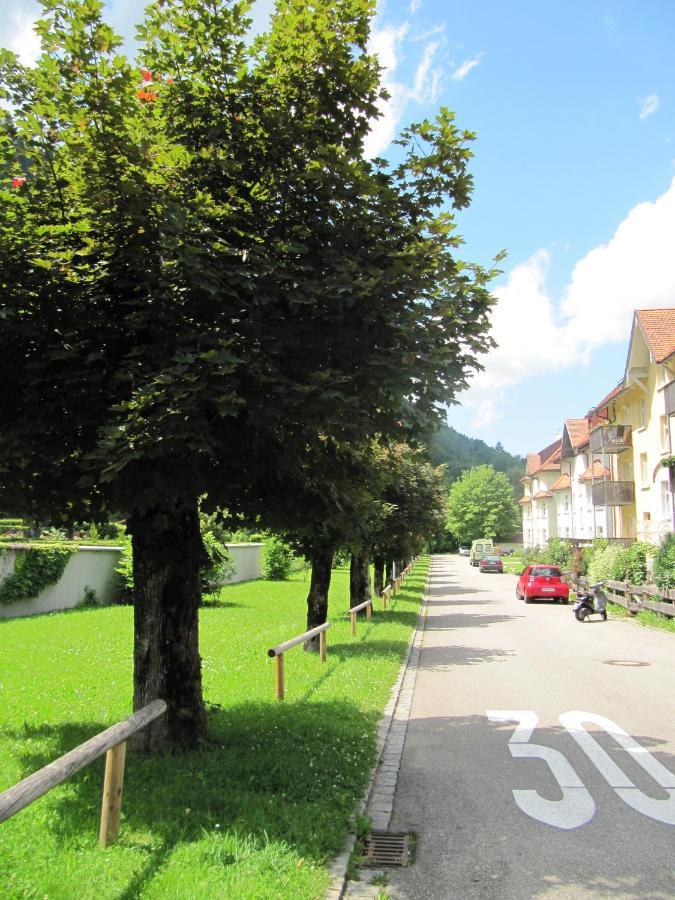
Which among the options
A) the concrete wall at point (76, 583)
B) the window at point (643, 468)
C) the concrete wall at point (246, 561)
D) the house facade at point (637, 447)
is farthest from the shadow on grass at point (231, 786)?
the window at point (643, 468)

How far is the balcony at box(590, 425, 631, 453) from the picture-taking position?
3673cm

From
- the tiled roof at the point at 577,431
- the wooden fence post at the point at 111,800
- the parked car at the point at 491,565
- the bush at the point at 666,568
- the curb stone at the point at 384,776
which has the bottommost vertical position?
the parked car at the point at 491,565

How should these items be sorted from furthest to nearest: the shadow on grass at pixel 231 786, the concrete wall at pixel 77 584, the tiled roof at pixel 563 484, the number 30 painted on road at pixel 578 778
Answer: the tiled roof at pixel 563 484 < the concrete wall at pixel 77 584 < the number 30 painted on road at pixel 578 778 < the shadow on grass at pixel 231 786

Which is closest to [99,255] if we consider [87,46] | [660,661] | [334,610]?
[87,46]

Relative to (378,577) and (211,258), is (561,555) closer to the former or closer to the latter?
(378,577)

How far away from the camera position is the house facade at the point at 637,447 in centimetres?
3030

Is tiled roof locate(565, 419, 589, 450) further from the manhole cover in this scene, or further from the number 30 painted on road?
the number 30 painted on road

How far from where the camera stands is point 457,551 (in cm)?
12325

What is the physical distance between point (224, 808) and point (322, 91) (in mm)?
5183

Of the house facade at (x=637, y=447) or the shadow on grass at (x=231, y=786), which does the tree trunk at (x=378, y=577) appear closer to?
the house facade at (x=637, y=447)

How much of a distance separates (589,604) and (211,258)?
64.6 feet

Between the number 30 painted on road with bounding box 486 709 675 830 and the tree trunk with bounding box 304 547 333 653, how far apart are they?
18.3ft

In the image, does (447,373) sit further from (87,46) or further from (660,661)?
(660,661)

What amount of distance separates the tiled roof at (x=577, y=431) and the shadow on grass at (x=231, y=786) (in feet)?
157
